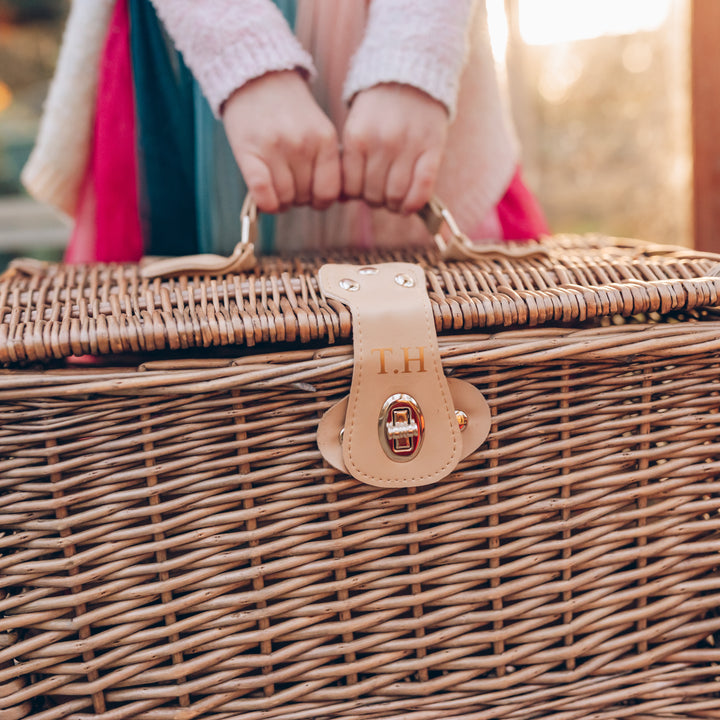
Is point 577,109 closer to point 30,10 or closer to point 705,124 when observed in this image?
point 705,124

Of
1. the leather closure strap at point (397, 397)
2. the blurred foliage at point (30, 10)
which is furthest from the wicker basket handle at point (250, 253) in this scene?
the blurred foliage at point (30, 10)

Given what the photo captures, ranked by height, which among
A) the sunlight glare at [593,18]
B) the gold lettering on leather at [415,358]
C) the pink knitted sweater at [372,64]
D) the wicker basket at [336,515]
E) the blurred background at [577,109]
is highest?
the sunlight glare at [593,18]

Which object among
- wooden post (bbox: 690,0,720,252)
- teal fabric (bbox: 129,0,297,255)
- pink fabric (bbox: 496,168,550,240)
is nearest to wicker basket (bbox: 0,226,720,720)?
teal fabric (bbox: 129,0,297,255)

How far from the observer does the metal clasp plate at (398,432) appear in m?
0.43

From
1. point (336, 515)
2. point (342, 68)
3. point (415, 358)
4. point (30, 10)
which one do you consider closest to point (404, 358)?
point (415, 358)

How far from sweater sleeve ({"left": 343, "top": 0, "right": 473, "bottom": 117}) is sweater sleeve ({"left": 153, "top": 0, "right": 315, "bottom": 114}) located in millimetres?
58

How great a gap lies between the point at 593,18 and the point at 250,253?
6.77 ft

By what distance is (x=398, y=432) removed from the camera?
426 mm

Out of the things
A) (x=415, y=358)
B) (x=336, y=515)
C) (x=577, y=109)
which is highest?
(x=577, y=109)

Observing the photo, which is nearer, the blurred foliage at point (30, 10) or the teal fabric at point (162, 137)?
the teal fabric at point (162, 137)

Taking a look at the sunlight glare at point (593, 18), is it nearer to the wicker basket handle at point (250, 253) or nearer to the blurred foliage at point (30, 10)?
the blurred foliage at point (30, 10)

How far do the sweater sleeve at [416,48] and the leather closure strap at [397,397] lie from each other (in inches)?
9.7

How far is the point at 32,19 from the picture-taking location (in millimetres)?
1723

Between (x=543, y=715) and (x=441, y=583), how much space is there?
12cm
